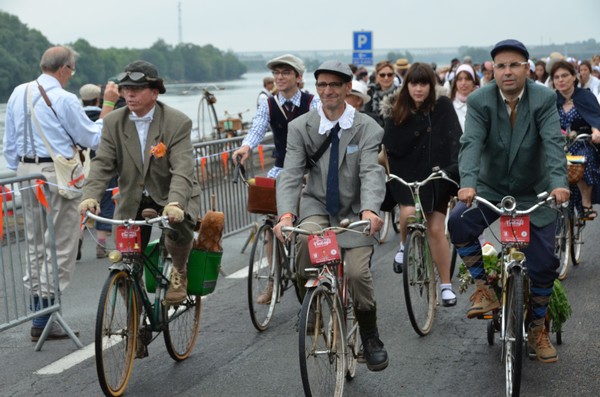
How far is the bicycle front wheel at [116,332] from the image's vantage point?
19.6 ft

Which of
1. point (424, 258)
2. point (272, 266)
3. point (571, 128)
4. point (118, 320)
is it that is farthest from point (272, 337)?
point (571, 128)

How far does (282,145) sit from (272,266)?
1.14m

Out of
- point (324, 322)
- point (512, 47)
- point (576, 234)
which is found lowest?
point (576, 234)

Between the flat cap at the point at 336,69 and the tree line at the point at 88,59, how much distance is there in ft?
6.23

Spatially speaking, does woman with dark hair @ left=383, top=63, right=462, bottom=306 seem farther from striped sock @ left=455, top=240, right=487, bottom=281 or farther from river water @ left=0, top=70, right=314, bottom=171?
river water @ left=0, top=70, right=314, bottom=171

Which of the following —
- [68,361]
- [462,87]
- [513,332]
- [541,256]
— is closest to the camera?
[513,332]

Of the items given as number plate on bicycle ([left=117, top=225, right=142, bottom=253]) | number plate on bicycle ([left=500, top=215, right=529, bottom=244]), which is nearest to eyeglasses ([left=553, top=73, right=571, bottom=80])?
number plate on bicycle ([left=500, top=215, right=529, bottom=244])

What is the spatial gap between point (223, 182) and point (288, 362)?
226 inches

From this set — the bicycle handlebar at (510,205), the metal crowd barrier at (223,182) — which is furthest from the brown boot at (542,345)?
the metal crowd barrier at (223,182)

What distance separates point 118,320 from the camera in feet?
20.6

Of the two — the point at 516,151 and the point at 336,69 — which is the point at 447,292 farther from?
the point at 336,69

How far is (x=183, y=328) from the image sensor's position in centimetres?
731

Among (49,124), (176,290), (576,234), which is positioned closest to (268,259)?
(176,290)

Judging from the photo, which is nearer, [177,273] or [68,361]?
[177,273]
